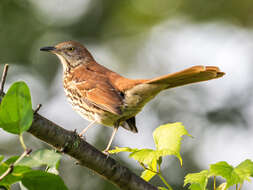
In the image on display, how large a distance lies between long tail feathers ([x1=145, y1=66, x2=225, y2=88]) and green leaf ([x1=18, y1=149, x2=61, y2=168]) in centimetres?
174

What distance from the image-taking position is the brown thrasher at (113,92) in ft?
11.5

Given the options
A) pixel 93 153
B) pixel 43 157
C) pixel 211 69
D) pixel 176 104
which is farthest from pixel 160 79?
pixel 176 104

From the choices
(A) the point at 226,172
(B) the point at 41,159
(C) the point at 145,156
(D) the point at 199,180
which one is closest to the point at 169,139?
(C) the point at 145,156

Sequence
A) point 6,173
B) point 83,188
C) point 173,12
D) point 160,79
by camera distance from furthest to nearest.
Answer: point 173,12 < point 83,188 < point 160,79 < point 6,173

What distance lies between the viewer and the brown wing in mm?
3852

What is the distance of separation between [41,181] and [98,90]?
8.71ft

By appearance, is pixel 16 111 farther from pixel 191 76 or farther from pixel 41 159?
pixel 191 76

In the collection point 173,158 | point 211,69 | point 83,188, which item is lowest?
point 83,188

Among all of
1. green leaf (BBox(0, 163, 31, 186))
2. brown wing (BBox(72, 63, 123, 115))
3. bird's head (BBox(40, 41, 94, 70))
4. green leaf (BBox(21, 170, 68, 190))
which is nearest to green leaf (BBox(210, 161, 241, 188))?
green leaf (BBox(21, 170, 68, 190))

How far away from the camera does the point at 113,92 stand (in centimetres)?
404

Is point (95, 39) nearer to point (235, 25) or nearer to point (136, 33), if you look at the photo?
point (136, 33)

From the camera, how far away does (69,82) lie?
4566 mm

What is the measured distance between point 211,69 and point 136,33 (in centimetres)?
664

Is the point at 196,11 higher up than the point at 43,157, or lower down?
higher up
